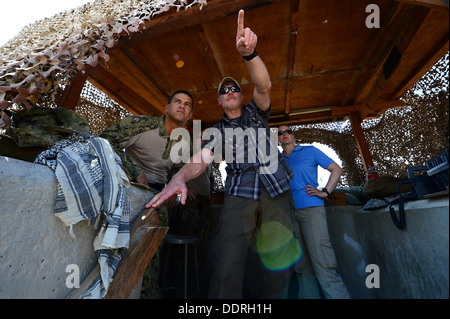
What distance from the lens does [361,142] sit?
4.82 meters

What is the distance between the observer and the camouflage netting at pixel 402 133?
7.59ft

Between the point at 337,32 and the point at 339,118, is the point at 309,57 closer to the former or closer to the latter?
the point at 337,32

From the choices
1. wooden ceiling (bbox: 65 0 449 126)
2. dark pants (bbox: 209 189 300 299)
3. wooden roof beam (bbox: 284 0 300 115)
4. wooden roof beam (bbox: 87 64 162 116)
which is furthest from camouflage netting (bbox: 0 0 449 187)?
dark pants (bbox: 209 189 300 299)

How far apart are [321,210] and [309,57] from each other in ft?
8.52

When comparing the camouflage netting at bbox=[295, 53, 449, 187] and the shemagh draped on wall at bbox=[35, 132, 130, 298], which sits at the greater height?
the camouflage netting at bbox=[295, 53, 449, 187]

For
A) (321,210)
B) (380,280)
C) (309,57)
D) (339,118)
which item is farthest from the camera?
(339,118)

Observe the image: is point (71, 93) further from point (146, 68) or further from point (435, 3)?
point (435, 3)

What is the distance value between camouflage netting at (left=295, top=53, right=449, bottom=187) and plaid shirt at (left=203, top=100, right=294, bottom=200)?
1471mm

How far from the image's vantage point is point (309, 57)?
3562 mm

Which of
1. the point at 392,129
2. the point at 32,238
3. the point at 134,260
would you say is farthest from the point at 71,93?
the point at 392,129

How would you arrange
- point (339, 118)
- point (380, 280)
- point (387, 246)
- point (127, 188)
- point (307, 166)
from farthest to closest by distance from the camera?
1. point (339, 118)
2. point (307, 166)
3. point (380, 280)
4. point (387, 246)
5. point (127, 188)

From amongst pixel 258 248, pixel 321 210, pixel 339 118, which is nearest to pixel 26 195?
pixel 258 248

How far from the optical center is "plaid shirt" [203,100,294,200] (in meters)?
1.90

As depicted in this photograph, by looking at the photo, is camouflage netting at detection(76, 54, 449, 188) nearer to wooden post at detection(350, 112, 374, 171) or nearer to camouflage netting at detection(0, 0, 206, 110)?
wooden post at detection(350, 112, 374, 171)
